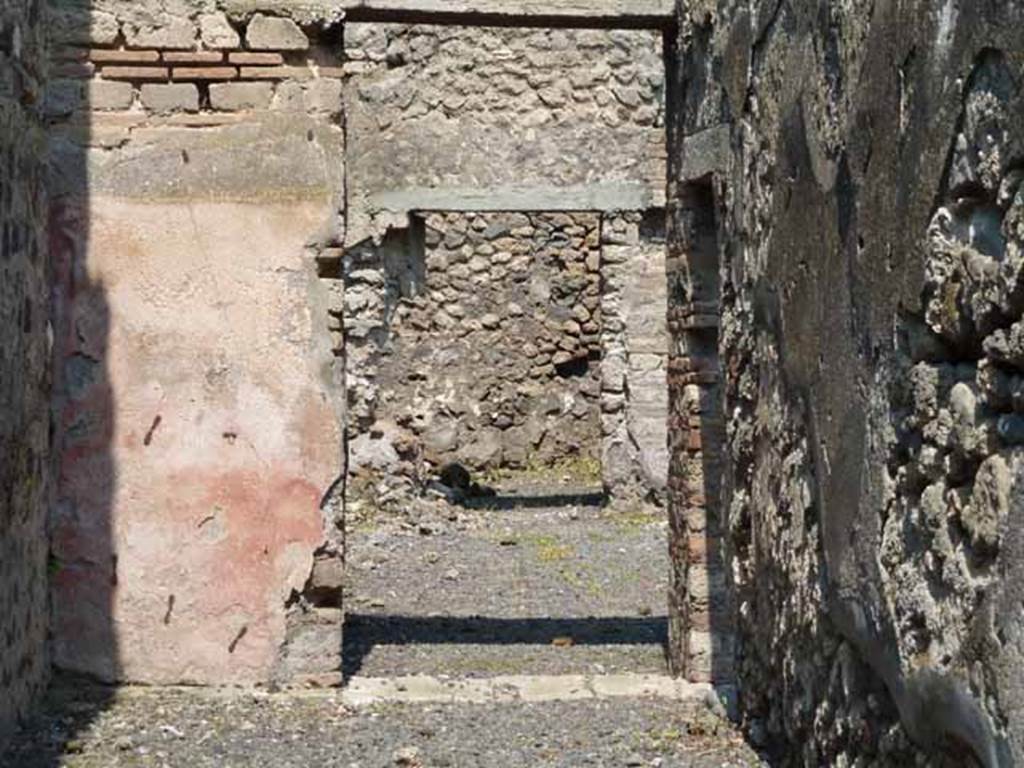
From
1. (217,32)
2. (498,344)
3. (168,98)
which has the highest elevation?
(217,32)

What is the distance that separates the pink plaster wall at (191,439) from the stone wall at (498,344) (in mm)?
7317

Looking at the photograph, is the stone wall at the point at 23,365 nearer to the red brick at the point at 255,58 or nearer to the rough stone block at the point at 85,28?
the rough stone block at the point at 85,28

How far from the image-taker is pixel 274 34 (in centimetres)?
688

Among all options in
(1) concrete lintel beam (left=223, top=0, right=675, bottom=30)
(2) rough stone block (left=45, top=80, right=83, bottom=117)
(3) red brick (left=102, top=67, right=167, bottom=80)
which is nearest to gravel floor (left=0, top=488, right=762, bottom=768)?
(2) rough stone block (left=45, top=80, right=83, bottom=117)

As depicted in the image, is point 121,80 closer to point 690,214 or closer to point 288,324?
point 288,324

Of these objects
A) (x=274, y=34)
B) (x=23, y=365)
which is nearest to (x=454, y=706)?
(x=23, y=365)

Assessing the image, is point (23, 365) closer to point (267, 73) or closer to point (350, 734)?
point (267, 73)

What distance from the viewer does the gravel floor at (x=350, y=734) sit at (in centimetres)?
579

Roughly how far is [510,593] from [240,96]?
3.49m

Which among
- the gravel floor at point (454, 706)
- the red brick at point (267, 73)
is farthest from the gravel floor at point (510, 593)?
the red brick at point (267, 73)

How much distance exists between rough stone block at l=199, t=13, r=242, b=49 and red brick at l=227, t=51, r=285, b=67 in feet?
0.13

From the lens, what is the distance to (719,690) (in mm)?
6754

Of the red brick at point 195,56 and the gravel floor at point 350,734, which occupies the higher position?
the red brick at point 195,56

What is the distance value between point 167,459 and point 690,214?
90.8 inches
